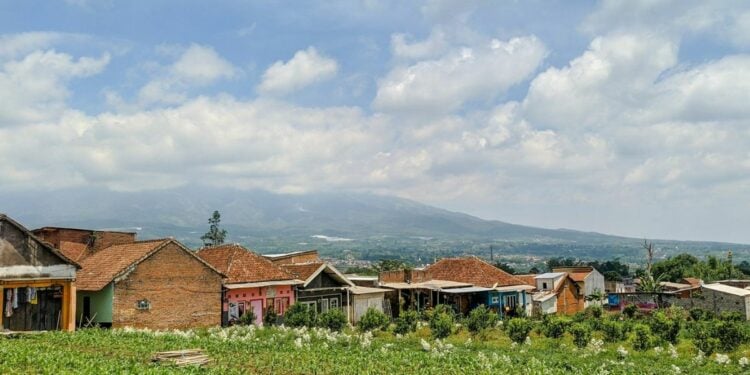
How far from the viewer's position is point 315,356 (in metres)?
19.5

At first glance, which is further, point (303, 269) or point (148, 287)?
point (303, 269)

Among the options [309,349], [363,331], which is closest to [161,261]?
[363,331]

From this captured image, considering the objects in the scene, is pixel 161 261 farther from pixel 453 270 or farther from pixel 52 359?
pixel 453 270

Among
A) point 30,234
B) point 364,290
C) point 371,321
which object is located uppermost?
point 30,234

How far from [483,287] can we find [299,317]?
59.0 feet

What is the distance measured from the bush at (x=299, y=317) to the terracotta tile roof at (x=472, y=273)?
59.5ft

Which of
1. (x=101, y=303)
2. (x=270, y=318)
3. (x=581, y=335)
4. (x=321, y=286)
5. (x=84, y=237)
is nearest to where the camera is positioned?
(x=581, y=335)

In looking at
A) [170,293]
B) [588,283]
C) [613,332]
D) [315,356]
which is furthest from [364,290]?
[588,283]

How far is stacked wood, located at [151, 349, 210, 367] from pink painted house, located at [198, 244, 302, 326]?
608 inches

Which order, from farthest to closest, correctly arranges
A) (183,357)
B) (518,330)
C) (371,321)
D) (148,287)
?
(148,287) < (371,321) < (518,330) < (183,357)

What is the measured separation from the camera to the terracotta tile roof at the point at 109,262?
2955 cm

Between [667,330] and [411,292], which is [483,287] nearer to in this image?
[411,292]

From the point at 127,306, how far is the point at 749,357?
26367 mm

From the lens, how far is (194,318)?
1268 inches
